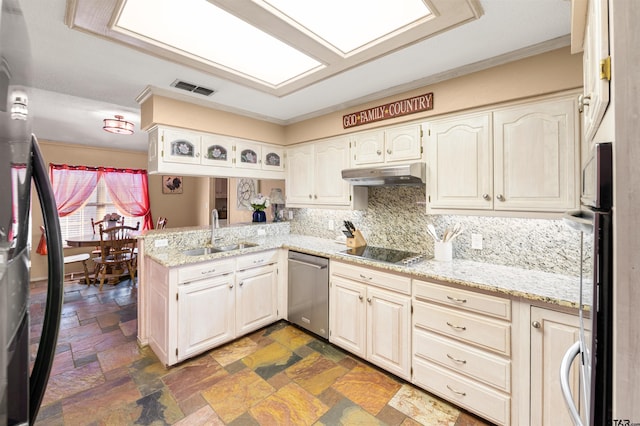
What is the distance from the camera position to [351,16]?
158cm

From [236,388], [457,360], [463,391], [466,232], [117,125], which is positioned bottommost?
[236,388]

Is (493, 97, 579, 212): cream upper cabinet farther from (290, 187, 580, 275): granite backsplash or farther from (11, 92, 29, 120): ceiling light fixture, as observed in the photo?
(11, 92, 29, 120): ceiling light fixture

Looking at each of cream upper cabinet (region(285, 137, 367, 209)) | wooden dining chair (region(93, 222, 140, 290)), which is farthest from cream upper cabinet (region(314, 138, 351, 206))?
wooden dining chair (region(93, 222, 140, 290))

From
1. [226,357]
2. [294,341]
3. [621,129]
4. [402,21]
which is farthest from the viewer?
[294,341]

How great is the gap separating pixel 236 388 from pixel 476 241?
7.40 feet

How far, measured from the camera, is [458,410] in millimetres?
1868

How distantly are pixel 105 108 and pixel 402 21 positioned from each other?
342 cm

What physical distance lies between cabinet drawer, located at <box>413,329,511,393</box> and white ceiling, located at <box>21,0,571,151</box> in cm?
200

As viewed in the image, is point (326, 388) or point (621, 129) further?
point (326, 388)

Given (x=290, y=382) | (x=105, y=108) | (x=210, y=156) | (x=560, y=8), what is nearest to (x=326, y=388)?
(x=290, y=382)

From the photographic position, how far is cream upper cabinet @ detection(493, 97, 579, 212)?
5.66 feet

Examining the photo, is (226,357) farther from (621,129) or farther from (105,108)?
(105,108)

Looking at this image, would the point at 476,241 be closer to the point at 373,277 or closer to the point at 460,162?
the point at 460,162

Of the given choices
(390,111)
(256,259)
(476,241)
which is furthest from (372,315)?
(390,111)
